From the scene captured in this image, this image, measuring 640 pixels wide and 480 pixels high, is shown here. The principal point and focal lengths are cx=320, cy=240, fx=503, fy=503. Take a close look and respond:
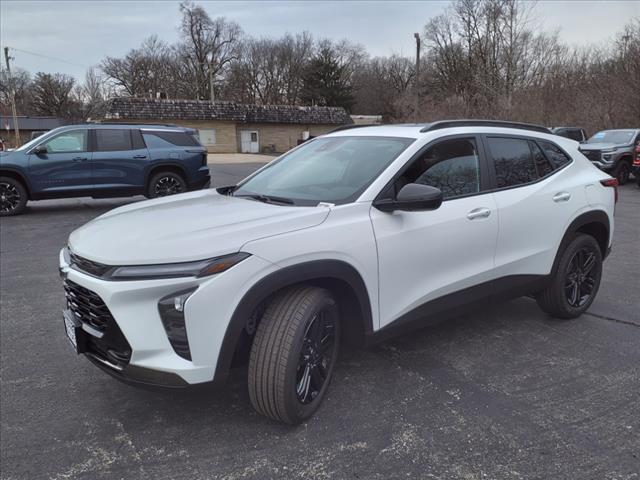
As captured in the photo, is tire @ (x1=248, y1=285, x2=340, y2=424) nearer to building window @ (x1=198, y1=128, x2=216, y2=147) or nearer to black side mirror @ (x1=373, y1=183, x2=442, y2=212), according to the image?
black side mirror @ (x1=373, y1=183, x2=442, y2=212)

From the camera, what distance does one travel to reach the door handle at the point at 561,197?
4043mm

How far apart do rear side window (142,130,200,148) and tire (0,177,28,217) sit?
2656 millimetres

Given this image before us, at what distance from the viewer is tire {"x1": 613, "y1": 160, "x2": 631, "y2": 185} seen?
1584 centimetres

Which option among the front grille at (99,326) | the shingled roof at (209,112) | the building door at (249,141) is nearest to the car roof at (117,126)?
the front grille at (99,326)

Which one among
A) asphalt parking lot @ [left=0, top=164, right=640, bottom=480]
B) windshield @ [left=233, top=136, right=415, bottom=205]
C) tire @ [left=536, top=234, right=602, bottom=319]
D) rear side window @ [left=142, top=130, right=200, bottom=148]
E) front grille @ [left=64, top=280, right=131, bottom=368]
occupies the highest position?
rear side window @ [left=142, top=130, right=200, bottom=148]

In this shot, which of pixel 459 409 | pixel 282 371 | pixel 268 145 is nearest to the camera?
pixel 282 371

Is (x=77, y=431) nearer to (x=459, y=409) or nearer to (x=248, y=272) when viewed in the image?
(x=248, y=272)

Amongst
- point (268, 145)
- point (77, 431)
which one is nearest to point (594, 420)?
Answer: point (77, 431)

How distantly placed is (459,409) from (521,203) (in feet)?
5.47

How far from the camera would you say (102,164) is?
34.6ft

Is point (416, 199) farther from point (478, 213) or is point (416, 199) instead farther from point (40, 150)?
point (40, 150)

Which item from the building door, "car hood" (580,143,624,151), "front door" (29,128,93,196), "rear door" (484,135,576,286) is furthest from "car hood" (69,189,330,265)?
the building door

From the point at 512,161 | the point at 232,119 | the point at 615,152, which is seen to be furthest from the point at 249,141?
the point at 512,161

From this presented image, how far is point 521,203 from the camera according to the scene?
3.79 meters
